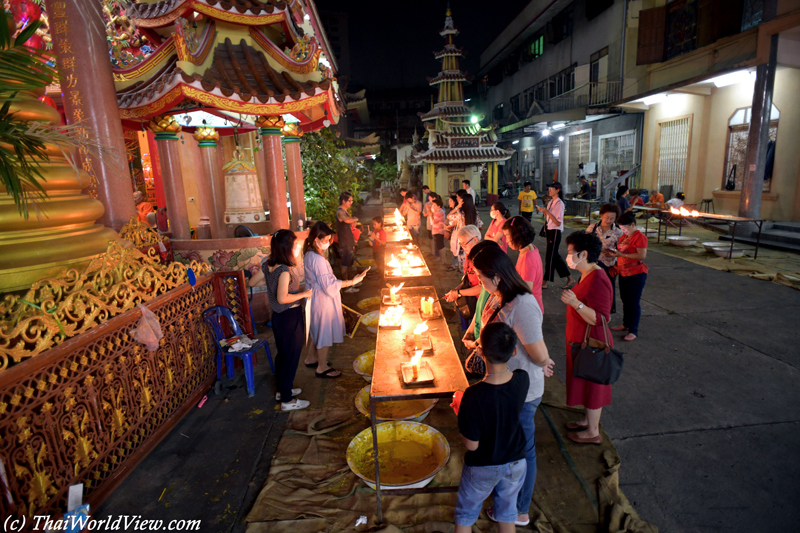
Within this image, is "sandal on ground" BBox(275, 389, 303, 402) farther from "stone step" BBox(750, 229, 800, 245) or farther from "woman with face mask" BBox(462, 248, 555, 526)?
"stone step" BBox(750, 229, 800, 245)

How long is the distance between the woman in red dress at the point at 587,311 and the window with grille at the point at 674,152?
16974mm

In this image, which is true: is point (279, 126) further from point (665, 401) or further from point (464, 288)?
point (665, 401)

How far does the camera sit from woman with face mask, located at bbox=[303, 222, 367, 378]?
15.4 ft

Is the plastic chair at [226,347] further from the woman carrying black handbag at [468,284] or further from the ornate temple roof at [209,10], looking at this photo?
the ornate temple roof at [209,10]

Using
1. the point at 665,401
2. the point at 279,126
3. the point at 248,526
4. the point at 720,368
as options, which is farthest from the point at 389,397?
the point at 279,126

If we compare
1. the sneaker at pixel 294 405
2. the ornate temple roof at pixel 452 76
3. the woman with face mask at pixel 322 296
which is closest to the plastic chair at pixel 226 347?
the sneaker at pixel 294 405

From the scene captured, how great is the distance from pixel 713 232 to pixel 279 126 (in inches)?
580

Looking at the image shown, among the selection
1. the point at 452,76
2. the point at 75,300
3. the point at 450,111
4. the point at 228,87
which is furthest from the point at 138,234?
the point at 452,76

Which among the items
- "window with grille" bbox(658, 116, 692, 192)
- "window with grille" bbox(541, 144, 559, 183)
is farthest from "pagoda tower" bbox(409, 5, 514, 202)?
"window with grille" bbox(658, 116, 692, 192)

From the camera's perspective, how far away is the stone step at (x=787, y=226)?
1127cm

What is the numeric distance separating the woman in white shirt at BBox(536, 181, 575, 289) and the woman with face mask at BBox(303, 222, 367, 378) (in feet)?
14.2

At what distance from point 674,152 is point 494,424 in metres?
19.4

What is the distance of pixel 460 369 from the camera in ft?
10.2

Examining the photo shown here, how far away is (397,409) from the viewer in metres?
3.97
